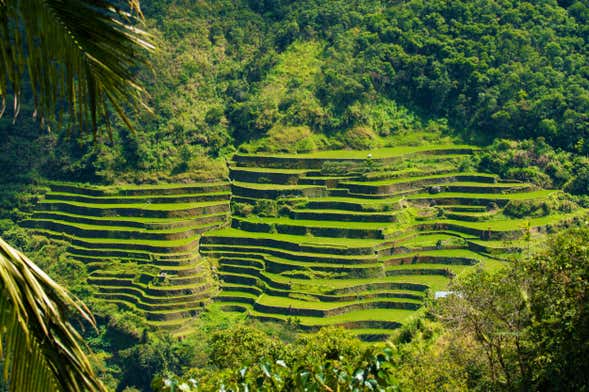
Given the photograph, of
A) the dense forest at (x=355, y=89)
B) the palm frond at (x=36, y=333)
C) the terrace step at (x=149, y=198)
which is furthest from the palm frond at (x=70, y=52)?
the dense forest at (x=355, y=89)

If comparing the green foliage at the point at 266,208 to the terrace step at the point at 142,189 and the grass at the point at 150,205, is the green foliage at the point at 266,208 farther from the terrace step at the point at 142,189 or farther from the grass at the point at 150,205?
the terrace step at the point at 142,189

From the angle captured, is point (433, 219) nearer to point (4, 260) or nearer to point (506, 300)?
point (506, 300)

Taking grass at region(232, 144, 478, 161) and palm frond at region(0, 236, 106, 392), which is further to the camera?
grass at region(232, 144, 478, 161)

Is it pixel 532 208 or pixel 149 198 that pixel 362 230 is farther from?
pixel 149 198

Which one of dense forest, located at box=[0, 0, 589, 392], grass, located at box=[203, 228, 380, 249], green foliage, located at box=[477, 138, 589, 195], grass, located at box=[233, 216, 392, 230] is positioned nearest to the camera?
grass, located at box=[203, 228, 380, 249]

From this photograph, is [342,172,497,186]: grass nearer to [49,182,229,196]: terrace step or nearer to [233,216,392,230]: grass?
[233,216,392,230]: grass

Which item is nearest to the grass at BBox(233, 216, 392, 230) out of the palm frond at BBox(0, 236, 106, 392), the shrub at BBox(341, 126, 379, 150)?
the shrub at BBox(341, 126, 379, 150)
